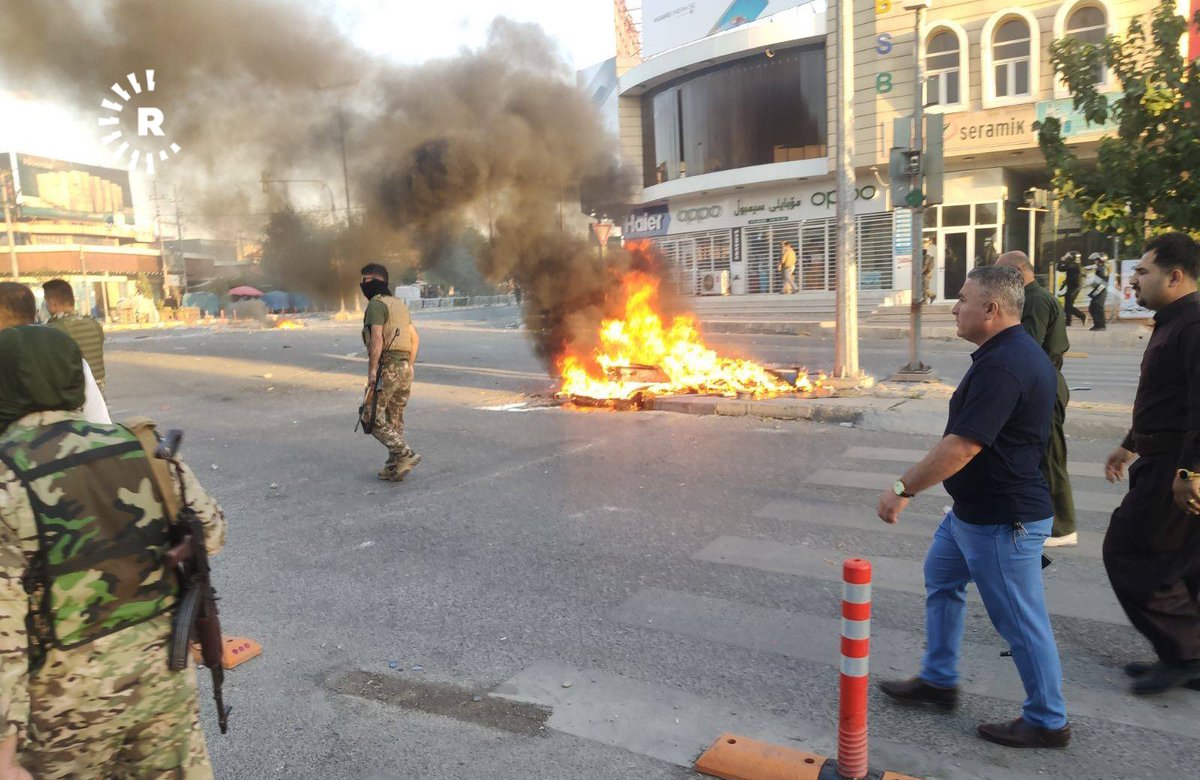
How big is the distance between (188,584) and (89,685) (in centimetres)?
29

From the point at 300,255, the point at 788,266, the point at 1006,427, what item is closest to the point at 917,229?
the point at 300,255

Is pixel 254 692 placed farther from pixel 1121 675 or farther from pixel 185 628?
pixel 1121 675

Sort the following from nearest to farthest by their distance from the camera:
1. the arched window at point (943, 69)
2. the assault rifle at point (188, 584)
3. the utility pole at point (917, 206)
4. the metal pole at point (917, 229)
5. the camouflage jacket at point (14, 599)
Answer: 1. the camouflage jacket at point (14, 599)
2. the assault rifle at point (188, 584)
3. the utility pole at point (917, 206)
4. the metal pole at point (917, 229)
5. the arched window at point (943, 69)

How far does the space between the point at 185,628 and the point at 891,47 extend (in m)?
25.3

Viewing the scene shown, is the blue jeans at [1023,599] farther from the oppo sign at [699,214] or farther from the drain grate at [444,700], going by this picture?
the oppo sign at [699,214]

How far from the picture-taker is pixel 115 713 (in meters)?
1.84

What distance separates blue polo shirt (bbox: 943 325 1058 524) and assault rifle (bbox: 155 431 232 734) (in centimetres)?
240

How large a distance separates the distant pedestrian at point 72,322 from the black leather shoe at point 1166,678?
6587mm

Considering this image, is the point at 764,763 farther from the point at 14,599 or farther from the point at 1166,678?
the point at 14,599

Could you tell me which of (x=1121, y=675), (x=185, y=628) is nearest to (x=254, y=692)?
(x=185, y=628)

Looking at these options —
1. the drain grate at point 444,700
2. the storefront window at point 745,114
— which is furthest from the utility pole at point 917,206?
the storefront window at point 745,114

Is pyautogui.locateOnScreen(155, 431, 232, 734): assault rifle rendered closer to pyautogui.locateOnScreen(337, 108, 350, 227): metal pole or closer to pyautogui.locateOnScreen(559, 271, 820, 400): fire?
pyautogui.locateOnScreen(559, 271, 820, 400): fire

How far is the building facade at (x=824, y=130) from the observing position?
21.3m

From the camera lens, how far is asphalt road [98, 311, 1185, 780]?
2953 millimetres
